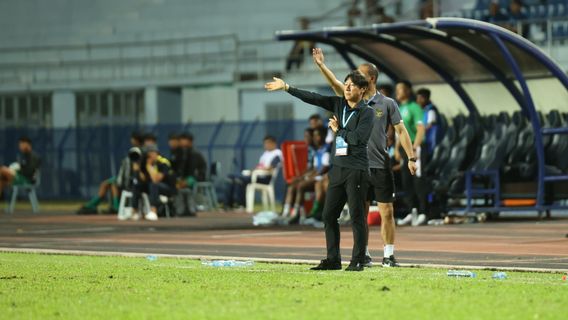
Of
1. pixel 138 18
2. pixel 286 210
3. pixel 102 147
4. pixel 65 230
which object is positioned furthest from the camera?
pixel 138 18

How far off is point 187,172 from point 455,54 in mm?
8547

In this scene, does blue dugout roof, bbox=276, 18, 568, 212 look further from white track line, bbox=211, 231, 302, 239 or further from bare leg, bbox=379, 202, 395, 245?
bare leg, bbox=379, 202, 395, 245

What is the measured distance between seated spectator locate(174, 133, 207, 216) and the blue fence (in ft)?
17.7

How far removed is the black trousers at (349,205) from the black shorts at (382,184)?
2.28ft

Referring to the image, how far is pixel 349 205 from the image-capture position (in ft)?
42.7

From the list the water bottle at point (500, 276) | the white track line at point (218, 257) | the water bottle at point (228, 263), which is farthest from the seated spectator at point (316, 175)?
the water bottle at point (500, 276)

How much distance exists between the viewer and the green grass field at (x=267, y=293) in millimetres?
9445

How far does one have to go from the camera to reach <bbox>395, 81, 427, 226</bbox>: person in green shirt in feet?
70.9

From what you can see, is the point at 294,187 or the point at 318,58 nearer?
the point at 318,58

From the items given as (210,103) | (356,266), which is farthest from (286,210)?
(210,103)

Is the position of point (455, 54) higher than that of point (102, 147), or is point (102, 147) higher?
point (455, 54)

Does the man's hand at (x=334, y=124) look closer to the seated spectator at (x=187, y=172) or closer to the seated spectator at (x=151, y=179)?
the seated spectator at (x=151, y=179)

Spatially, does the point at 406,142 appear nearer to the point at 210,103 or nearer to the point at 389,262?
the point at 389,262

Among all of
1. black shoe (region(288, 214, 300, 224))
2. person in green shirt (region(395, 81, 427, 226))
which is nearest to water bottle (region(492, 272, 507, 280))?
person in green shirt (region(395, 81, 427, 226))
